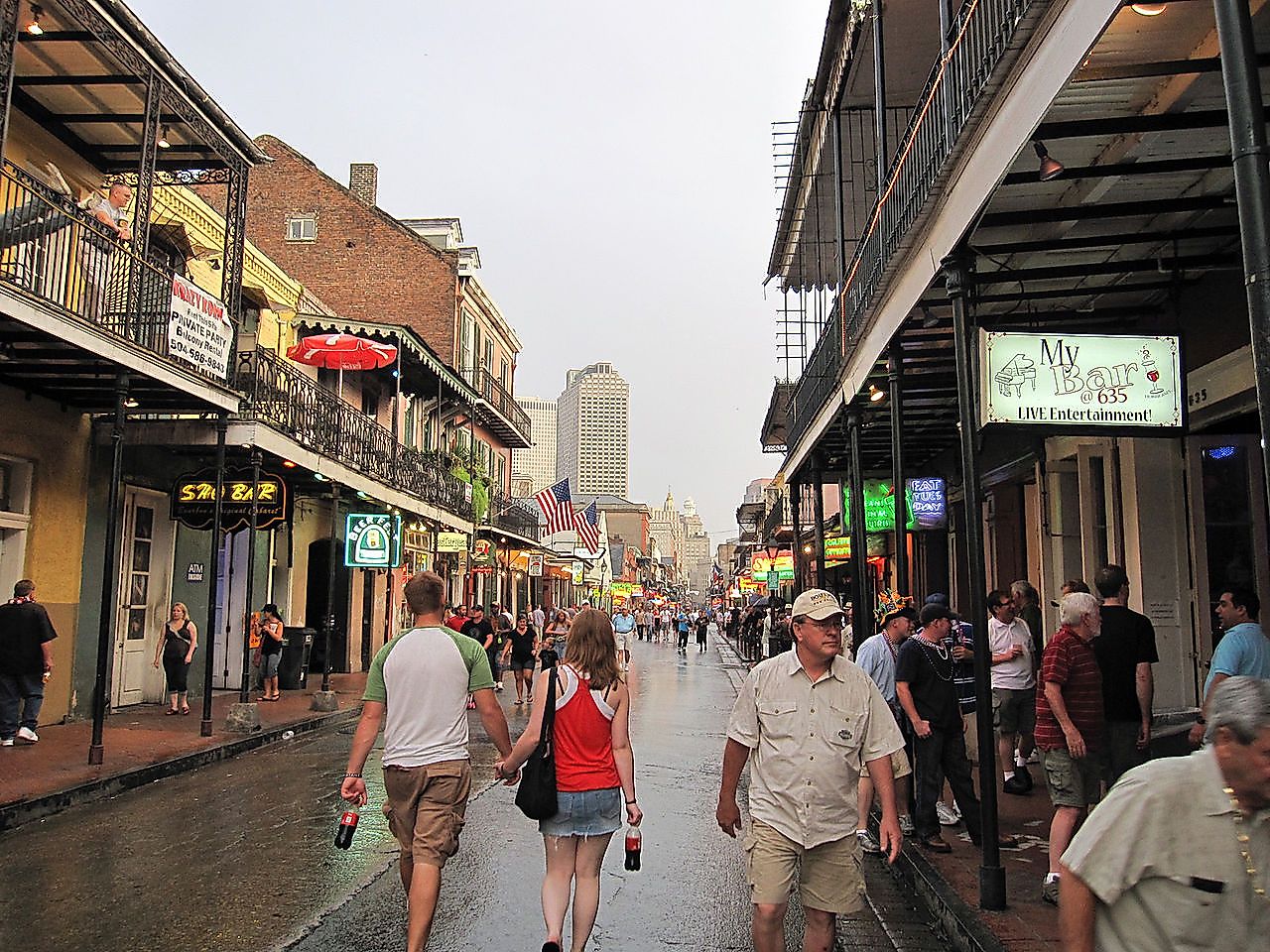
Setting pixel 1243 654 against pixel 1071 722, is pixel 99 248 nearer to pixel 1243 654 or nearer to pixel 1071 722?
pixel 1071 722

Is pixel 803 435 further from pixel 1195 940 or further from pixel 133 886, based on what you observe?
pixel 1195 940

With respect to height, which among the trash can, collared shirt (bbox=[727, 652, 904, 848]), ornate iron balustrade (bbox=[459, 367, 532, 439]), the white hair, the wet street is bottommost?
the wet street

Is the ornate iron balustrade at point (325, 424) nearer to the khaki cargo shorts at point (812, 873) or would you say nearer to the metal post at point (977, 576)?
the metal post at point (977, 576)

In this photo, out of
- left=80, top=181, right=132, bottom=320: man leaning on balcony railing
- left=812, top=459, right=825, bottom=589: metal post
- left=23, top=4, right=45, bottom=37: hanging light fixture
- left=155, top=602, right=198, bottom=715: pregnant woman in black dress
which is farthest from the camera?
left=155, top=602, right=198, bottom=715: pregnant woman in black dress

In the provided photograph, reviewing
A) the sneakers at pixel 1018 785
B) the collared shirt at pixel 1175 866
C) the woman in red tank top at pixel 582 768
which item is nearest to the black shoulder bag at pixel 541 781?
the woman in red tank top at pixel 582 768

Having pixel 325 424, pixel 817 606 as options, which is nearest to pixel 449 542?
pixel 325 424

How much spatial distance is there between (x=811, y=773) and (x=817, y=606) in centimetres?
69

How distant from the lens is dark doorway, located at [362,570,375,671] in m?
27.5

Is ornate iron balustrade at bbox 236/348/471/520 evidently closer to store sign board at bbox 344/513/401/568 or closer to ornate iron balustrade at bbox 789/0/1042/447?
store sign board at bbox 344/513/401/568

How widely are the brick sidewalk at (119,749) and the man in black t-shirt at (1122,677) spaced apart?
26.9ft

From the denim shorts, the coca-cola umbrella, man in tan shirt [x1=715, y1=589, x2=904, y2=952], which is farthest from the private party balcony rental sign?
the coca-cola umbrella

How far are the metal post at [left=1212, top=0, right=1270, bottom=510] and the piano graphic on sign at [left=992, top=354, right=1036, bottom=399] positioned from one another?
3.01 metres

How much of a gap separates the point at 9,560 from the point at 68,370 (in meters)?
2.78

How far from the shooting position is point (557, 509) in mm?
34625
